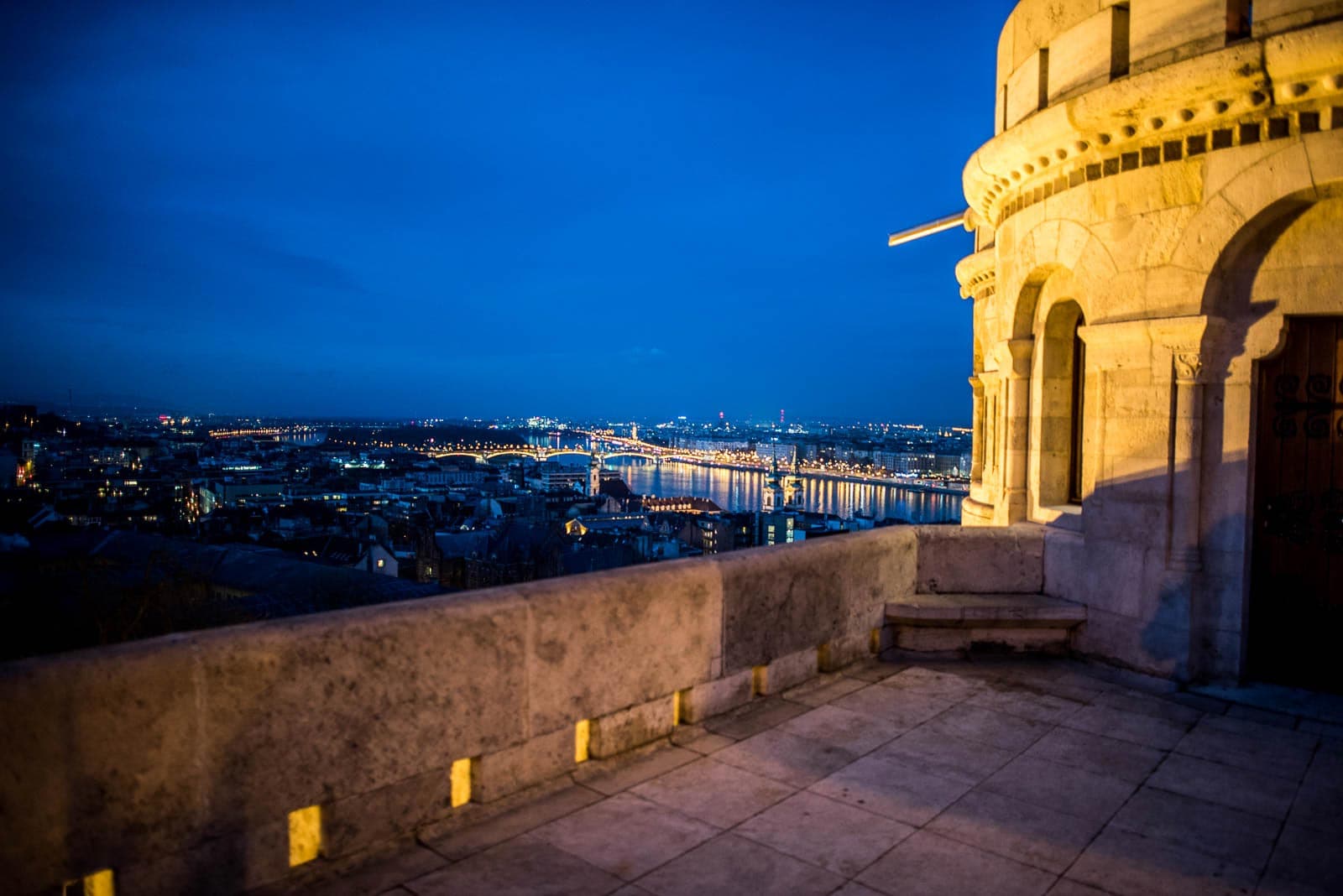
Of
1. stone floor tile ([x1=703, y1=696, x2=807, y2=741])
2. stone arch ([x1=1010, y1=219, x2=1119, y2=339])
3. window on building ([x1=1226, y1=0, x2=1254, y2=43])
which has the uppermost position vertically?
window on building ([x1=1226, y1=0, x2=1254, y2=43])

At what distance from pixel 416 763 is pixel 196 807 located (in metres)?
0.68

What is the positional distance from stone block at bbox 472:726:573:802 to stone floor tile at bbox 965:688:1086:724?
2193mm

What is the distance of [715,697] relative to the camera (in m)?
3.99

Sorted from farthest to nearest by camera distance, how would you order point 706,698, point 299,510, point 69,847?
point 299,510 < point 706,698 < point 69,847

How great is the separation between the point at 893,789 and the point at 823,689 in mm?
1224

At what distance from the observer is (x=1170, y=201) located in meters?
4.57

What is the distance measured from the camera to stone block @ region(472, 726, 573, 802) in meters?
3.05

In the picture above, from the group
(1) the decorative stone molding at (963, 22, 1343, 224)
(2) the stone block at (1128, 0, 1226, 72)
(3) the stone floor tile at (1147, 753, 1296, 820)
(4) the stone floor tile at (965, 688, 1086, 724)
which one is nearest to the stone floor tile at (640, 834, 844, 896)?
(3) the stone floor tile at (1147, 753, 1296, 820)

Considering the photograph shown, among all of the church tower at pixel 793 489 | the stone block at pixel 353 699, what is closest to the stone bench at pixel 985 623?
the stone block at pixel 353 699

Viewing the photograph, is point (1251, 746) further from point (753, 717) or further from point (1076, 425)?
point (1076, 425)

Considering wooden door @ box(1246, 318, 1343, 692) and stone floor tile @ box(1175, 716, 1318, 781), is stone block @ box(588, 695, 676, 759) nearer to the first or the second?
stone floor tile @ box(1175, 716, 1318, 781)

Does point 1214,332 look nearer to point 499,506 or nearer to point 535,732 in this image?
point 535,732

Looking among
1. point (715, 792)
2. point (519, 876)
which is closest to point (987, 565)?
point (715, 792)

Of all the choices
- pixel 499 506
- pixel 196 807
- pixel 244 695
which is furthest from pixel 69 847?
pixel 499 506
